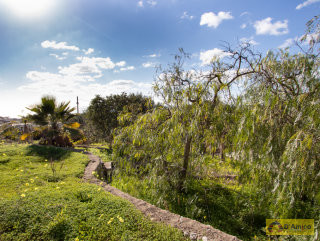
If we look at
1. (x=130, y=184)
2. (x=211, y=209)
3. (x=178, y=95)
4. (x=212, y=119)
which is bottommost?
(x=211, y=209)

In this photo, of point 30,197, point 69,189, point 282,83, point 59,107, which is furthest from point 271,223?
point 59,107

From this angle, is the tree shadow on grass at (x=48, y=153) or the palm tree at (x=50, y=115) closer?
the tree shadow on grass at (x=48, y=153)

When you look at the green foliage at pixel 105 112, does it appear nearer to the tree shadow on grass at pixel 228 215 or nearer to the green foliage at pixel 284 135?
the tree shadow on grass at pixel 228 215

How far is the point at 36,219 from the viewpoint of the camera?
300 centimetres

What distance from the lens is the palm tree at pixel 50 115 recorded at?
9750 millimetres

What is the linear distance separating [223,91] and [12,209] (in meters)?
4.44

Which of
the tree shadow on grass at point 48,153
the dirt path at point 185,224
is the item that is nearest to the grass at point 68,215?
the dirt path at point 185,224

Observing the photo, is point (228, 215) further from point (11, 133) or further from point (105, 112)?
point (11, 133)

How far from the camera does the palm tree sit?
975cm

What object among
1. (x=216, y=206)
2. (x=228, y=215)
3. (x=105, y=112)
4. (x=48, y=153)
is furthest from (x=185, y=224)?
(x=105, y=112)

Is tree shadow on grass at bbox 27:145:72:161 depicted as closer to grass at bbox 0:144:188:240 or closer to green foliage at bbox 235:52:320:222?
grass at bbox 0:144:188:240

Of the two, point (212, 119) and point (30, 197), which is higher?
point (212, 119)

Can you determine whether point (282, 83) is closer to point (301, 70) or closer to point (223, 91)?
point (301, 70)

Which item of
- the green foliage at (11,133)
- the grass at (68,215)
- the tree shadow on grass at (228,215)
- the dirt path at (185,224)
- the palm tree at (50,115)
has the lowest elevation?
the tree shadow on grass at (228,215)
